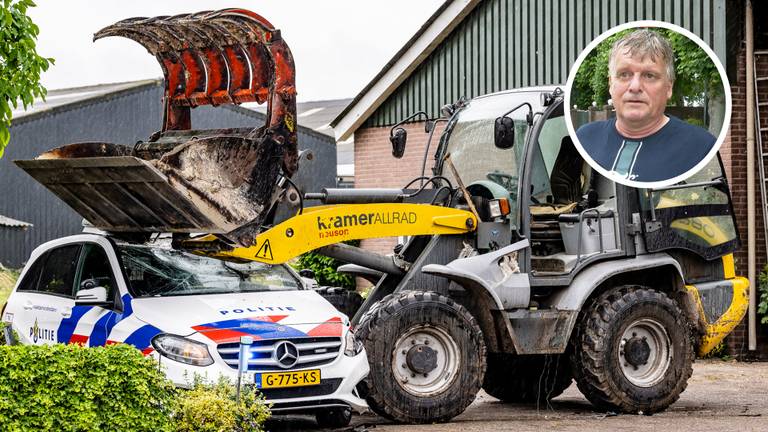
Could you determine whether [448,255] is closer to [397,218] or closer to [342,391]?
[397,218]

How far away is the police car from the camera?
33.5 feet

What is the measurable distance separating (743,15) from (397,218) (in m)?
7.21

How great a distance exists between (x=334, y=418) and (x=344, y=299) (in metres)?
2.13

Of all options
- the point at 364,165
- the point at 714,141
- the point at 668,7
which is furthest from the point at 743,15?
the point at 714,141

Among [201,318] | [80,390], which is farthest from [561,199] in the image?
[80,390]

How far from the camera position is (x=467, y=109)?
44.4ft

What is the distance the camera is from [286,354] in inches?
408

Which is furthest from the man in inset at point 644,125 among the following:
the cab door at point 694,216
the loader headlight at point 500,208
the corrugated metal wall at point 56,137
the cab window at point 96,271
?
the corrugated metal wall at point 56,137

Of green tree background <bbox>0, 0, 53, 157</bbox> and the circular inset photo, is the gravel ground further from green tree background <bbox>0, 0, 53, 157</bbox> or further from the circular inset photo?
the circular inset photo

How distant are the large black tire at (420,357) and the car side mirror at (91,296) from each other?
87.2 inches

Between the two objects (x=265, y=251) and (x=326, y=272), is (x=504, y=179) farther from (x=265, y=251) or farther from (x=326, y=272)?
(x=326, y=272)

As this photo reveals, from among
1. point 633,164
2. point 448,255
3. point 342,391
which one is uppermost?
point 633,164

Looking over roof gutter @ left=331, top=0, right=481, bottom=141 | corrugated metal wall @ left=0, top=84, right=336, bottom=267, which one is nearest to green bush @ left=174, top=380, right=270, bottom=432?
roof gutter @ left=331, top=0, right=481, bottom=141

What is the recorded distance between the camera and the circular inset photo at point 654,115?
733 centimetres
